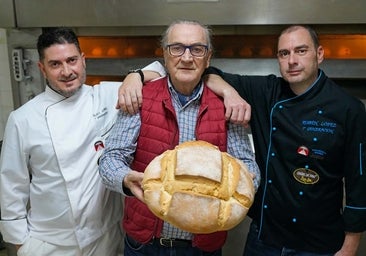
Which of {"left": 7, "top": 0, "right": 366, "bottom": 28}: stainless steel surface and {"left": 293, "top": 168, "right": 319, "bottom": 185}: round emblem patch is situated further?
Answer: {"left": 7, "top": 0, "right": 366, "bottom": 28}: stainless steel surface

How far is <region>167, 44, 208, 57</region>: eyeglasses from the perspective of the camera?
0.97 metres

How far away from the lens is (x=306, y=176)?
1104 millimetres

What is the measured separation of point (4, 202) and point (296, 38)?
1.10 m

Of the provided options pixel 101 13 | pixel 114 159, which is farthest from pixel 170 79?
pixel 101 13

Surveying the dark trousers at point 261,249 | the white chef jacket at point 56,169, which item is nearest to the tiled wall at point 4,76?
the white chef jacket at point 56,169

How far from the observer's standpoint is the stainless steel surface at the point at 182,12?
153 centimetres

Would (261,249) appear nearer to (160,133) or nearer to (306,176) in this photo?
(306,176)

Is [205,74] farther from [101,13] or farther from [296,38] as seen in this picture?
[101,13]

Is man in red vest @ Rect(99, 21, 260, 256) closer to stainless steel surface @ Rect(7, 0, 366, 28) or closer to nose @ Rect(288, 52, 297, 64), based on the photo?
nose @ Rect(288, 52, 297, 64)

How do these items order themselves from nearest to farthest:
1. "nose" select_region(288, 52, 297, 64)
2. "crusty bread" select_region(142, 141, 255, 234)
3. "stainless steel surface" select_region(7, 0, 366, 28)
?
"crusty bread" select_region(142, 141, 255, 234) → "nose" select_region(288, 52, 297, 64) → "stainless steel surface" select_region(7, 0, 366, 28)

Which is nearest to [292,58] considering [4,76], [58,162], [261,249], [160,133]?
[160,133]

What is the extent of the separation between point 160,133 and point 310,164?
465mm

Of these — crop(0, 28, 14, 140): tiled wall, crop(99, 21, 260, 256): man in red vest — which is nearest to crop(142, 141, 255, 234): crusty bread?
crop(99, 21, 260, 256): man in red vest

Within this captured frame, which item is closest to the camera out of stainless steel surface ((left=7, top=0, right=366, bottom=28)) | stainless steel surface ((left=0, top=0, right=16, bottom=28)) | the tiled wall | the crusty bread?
the crusty bread
